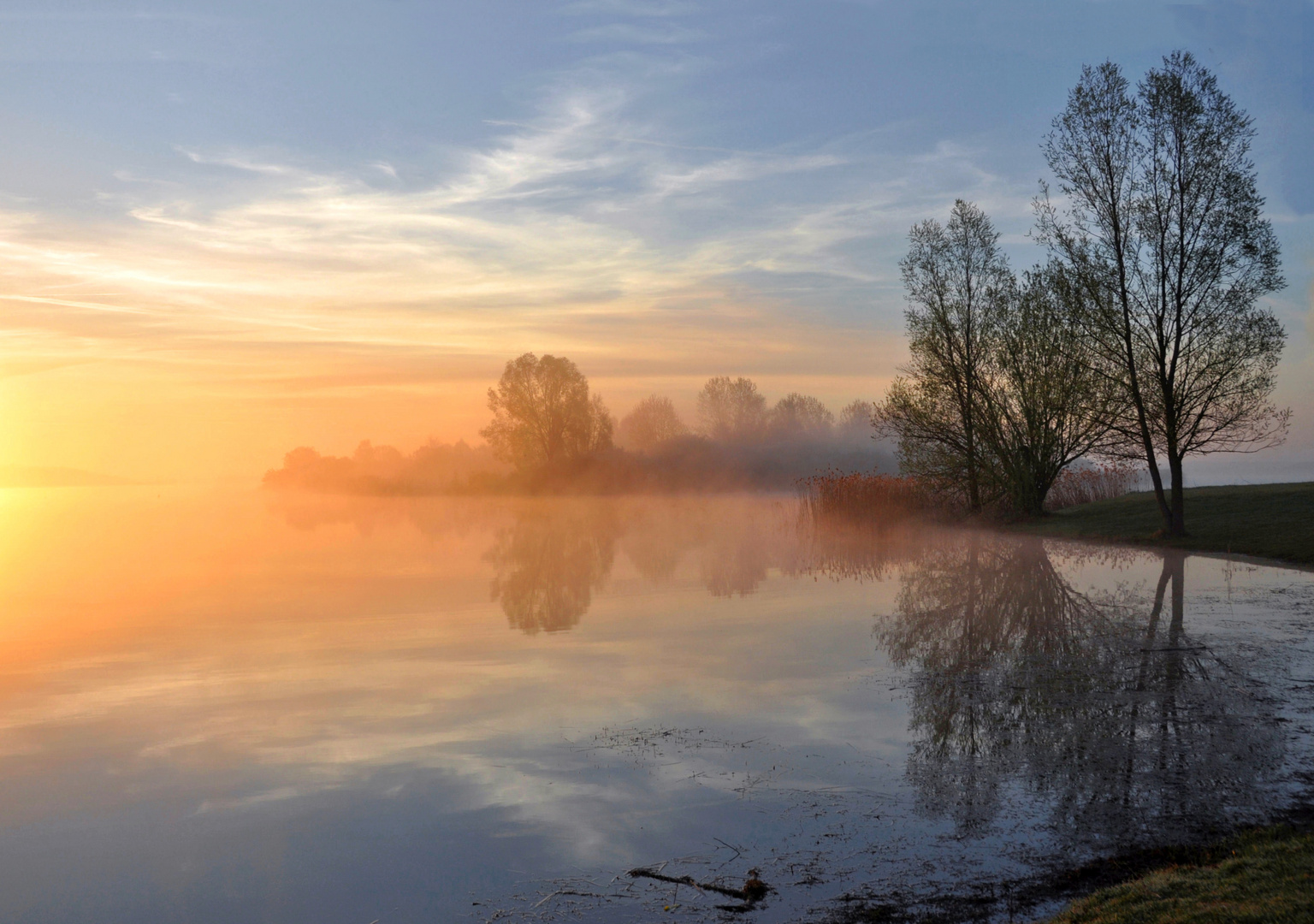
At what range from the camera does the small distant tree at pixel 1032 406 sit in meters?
32.4

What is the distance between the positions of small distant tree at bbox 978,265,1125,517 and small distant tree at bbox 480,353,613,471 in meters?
→ 39.9

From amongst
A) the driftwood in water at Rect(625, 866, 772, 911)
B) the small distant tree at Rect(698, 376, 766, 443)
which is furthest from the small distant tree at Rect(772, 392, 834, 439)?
the driftwood in water at Rect(625, 866, 772, 911)

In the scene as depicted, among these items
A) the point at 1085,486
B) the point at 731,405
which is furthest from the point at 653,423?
the point at 1085,486

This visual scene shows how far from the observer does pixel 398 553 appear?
28500 millimetres

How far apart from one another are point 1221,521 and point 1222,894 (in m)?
24.2

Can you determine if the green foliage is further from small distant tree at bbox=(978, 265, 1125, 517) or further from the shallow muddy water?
the shallow muddy water

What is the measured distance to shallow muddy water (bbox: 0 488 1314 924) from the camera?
6.16 metres

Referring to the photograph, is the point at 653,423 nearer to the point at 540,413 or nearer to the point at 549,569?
the point at 540,413

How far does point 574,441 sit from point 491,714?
60492 millimetres

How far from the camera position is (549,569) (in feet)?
76.8

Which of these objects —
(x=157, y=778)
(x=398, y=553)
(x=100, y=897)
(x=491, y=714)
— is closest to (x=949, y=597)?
(x=491, y=714)

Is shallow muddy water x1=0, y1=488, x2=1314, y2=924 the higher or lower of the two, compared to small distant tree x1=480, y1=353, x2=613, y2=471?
lower

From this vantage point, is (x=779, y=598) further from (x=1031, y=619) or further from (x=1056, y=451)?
(x=1056, y=451)

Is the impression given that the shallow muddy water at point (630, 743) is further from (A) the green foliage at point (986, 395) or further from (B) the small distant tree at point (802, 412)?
(B) the small distant tree at point (802, 412)
